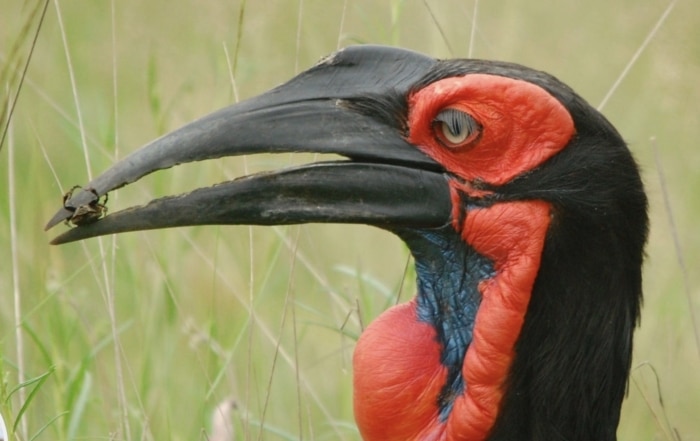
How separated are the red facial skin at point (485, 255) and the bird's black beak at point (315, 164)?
61mm

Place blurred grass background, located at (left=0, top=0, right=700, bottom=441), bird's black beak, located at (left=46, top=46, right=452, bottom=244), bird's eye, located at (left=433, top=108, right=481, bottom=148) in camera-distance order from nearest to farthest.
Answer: bird's black beak, located at (left=46, top=46, right=452, bottom=244)
bird's eye, located at (left=433, top=108, right=481, bottom=148)
blurred grass background, located at (left=0, top=0, right=700, bottom=441)

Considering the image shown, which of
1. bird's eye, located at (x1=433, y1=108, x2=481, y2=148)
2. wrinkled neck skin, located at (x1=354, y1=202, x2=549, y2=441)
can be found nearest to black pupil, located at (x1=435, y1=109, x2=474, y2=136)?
bird's eye, located at (x1=433, y1=108, x2=481, y2=148)

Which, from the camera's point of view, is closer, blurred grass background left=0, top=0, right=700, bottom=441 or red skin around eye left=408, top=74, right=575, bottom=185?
red skin around eye left=408, top=74, right=575, bottom=185

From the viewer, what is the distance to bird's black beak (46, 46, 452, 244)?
10.7 feet

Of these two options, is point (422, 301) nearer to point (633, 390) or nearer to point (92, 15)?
point (633, 390)

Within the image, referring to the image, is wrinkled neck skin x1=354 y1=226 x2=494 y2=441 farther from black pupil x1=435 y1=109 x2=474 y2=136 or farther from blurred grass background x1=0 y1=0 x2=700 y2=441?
blurred grass background x1=0 y1=0 x2=700 y2=441

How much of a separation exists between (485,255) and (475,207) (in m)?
0.10

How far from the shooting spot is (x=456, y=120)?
3396mm

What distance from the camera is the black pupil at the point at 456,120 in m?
3.39

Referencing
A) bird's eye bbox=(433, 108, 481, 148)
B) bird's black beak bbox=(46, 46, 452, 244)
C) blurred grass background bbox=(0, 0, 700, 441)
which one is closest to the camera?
bird's black beak bbox=(46, 46, 452, 244)

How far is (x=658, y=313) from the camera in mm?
5477

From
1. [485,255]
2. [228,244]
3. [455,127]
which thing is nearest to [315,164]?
[455,127]

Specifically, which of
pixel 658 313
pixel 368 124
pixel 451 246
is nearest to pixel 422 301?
pixel 451 246

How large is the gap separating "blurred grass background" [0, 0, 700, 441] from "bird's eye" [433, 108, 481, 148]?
783 millimetres
